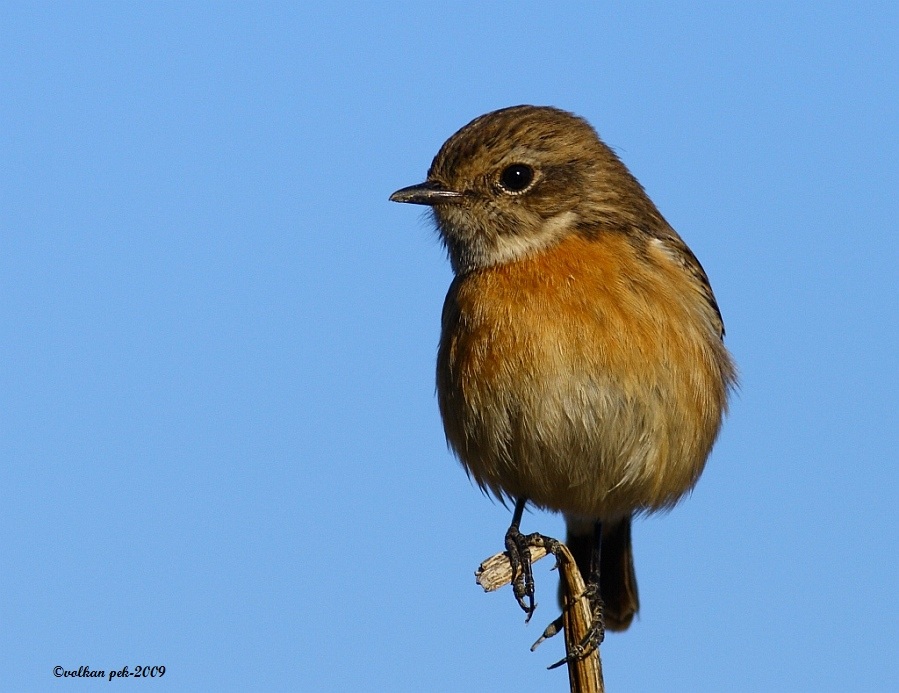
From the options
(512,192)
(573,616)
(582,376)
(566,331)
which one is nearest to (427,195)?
(512,192)

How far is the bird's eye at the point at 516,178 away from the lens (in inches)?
355

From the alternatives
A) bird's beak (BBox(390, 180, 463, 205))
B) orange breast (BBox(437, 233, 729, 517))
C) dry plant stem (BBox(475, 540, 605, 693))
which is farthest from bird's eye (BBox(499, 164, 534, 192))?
dry plant stem (BBox(475, 540, 605, 693))

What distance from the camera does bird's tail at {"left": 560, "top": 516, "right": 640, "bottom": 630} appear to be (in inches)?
397

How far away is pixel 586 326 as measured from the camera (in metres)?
8.12

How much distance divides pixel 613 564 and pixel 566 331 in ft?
9.03

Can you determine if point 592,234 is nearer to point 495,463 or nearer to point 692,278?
point 692,278

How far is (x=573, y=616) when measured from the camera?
7410 millimetres

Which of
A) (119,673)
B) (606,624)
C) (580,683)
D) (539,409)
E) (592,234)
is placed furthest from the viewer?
(606,624)

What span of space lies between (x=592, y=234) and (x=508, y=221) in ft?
1.84

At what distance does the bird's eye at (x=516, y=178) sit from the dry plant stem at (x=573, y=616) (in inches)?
103

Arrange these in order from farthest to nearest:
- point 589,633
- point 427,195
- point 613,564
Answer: point 613,564 < point 427,195 < point 589,633

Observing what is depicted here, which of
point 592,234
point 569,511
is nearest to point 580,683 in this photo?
point 569,511

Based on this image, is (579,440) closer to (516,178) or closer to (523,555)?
(523,555)

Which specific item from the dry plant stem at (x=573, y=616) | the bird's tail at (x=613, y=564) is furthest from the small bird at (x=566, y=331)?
the bird's tail at (x=613, y=564)
